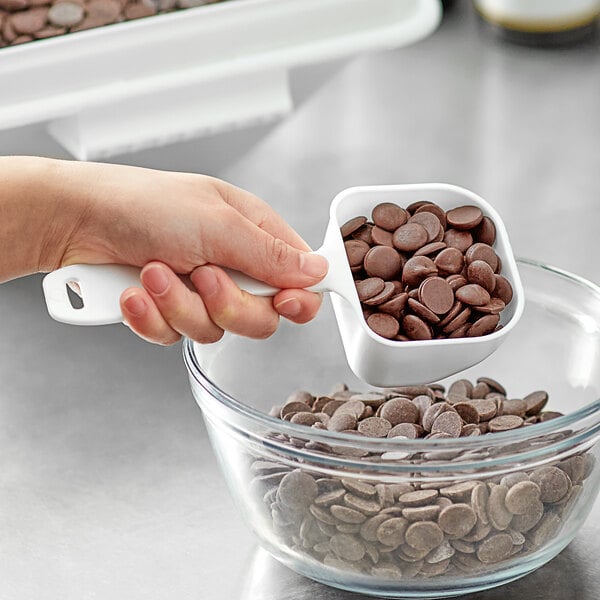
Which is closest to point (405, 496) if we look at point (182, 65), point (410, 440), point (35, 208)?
point (410, 440)

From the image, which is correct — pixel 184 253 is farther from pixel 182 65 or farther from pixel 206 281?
pixel 182 65

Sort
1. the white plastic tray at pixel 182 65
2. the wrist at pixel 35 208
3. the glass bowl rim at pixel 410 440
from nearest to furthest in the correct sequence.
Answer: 1. the glass bowl rim at pixel 410 440
2. the wrist at pixel 35 208
3. the white plastic tray at pixel 182 65

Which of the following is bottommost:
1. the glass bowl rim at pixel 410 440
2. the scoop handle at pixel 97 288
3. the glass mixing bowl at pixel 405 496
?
the glass mixing bowl at pixel 405 496

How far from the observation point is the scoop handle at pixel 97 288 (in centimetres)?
76

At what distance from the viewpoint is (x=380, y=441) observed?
2.37ft

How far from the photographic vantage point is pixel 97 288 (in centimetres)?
79

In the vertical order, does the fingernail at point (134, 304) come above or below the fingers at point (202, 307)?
above

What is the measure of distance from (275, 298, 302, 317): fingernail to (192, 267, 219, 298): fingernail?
2.0 inches

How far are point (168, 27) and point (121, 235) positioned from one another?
40cm

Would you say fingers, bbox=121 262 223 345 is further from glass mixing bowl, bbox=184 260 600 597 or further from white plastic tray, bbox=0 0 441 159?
white plastic tray, bbox=0 0 441 159

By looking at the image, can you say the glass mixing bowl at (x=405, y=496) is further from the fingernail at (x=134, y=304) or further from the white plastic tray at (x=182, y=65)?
the white plastic tray at (x=182, y=65)

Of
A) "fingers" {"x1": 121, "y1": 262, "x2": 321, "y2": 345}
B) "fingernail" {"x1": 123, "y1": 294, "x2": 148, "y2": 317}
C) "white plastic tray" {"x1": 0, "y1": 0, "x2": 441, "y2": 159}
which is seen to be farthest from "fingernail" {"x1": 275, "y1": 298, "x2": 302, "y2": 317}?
"white plastic tray" {"x1": 0, "y1": 0, "x2": 441, "y2": 159}

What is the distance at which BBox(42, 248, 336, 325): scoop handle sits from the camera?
763 mm

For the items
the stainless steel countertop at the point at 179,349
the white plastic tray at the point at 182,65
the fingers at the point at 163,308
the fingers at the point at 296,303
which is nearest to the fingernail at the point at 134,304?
the fingers at the point at 163,308
